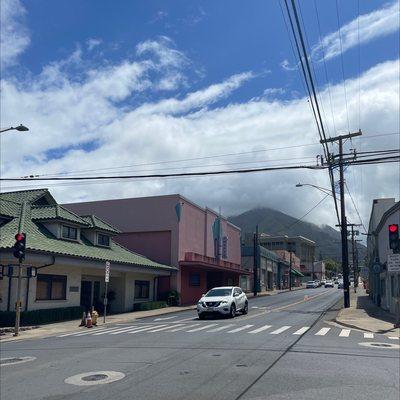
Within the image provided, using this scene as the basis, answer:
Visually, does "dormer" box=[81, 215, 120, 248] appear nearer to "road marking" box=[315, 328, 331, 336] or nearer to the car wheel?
the car wheel

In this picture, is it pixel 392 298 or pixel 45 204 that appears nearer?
pixel 392 298

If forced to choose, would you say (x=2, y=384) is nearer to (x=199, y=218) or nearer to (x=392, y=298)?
(x=392, y=298)

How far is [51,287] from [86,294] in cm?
551

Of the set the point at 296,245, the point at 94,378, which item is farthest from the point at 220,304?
the point at 296,245

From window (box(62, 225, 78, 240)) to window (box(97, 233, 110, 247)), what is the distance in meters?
3.14

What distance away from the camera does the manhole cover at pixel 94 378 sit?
30.2 ft

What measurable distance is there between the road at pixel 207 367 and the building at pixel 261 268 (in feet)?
168

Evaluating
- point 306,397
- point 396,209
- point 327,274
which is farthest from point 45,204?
point 327,274

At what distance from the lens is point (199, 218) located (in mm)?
47531

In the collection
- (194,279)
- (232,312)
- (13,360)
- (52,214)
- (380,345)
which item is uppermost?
(52,214)

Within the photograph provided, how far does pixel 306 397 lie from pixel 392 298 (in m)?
23.4

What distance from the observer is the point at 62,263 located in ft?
83.2

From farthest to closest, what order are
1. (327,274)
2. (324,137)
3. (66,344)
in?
(327,274) < (324,137) < (66,344)

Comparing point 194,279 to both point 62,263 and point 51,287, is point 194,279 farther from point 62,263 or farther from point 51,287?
point 62,263
